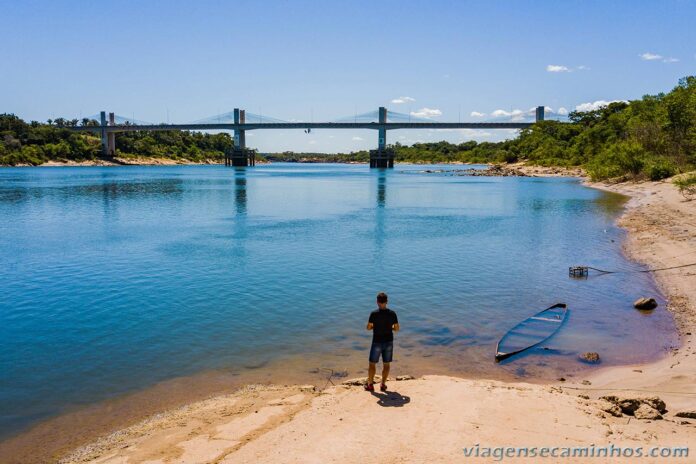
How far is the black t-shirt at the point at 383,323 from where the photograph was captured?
9562 millimetres

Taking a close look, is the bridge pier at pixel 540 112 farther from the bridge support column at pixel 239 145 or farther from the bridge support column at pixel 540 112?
the bridge support column at pixel 239 145

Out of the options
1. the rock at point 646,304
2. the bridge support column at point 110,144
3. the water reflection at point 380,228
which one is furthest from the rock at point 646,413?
the bridge support column at point 110,144

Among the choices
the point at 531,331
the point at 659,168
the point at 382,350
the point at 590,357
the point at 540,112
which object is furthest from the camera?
the point at 540,112

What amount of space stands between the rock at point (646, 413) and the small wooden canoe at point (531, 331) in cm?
413

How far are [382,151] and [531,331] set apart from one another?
167760 millimetres

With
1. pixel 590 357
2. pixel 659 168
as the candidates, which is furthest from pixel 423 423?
pixel 659 168

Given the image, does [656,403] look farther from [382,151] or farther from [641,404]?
[382,151]

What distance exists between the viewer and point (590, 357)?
12117 millimetres

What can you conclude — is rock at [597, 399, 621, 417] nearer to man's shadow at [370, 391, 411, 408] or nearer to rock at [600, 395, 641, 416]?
rock at [600, 395, 641, 416]

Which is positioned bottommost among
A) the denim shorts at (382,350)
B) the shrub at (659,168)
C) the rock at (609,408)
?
the rock at (609,408)

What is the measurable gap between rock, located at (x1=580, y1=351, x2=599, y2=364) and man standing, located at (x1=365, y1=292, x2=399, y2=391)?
530 centimetres

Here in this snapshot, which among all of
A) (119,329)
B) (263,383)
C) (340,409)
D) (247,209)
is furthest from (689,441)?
(247,209)

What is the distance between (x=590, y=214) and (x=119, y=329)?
122 feet

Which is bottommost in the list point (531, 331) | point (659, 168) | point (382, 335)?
point (531, 331)
